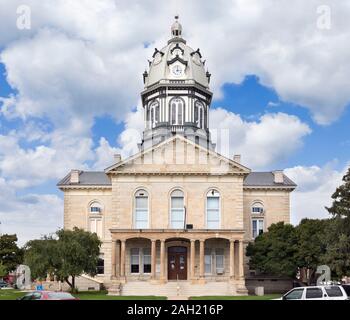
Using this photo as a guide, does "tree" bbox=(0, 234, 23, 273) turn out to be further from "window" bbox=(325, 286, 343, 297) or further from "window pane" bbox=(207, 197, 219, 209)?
"window" bbox=(325, 286, 343, 297)

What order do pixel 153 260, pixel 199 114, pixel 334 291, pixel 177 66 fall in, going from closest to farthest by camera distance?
pixel 334 291 < pixel 153 260 < pixel 199 114 < pixel 177 66

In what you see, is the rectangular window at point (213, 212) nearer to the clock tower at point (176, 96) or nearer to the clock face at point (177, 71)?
the clock tower at point (176, 96)

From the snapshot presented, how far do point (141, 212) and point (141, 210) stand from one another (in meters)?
0.20

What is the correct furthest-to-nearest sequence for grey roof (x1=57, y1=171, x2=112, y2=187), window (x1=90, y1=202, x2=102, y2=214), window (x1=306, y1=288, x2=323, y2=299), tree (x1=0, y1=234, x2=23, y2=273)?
1. tree (x1=0, y1=234, x2=23, y2=273)
2. grey roof (x1=57, y1=171, x2=112, y2=187)
3. window (x1=90, y1=202, x2=102, y2=214)
4. window (x1=306, y1=288, x2=323, y2=299)

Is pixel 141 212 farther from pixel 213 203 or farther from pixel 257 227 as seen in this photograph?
pixel 257 227

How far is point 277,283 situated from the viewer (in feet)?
184

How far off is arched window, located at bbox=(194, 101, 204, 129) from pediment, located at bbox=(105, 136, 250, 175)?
1455 cm

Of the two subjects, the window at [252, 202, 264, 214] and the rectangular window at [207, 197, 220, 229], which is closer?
the rectangular window at [207, 197, 220, 229]

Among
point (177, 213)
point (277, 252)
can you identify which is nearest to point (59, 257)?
point (177, 213)

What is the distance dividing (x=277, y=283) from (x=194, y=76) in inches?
1095

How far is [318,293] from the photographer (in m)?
19.2

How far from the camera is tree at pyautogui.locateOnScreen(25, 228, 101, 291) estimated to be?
151 ft

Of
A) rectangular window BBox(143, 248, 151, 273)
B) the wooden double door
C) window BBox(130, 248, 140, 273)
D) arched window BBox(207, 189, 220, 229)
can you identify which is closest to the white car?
arched window BBox(207, 189, 220, 229)
